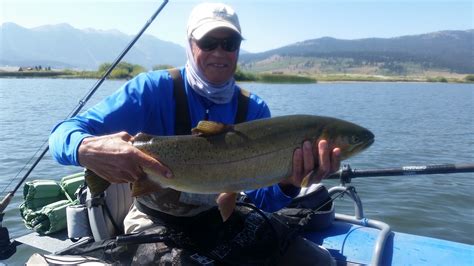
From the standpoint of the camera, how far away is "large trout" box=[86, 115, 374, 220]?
286 cm

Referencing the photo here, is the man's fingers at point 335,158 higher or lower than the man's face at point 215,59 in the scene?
lower

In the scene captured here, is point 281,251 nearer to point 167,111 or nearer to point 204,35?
point 167,111

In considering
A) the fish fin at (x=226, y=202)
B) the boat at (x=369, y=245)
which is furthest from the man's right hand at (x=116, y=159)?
the boat at (x=369, y=245)

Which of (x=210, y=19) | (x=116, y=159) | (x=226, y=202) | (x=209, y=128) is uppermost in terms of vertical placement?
(x=210, y=19)

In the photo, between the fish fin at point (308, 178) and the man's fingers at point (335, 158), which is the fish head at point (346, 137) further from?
the fish fin at point (308, 178)

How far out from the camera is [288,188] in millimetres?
3646

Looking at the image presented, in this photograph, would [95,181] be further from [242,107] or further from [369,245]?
[369,245]

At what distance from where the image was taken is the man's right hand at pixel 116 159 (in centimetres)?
262

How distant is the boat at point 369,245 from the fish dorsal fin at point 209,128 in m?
1.73

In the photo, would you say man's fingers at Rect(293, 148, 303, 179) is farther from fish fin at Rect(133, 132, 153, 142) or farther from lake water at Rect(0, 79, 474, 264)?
lake water at Rect(0, 79, 474, 264)

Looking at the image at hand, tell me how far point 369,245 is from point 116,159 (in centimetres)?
276

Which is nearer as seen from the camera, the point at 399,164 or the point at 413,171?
the point at 413,171

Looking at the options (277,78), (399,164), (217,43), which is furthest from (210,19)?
(277,78)

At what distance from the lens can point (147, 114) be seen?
3.56 metres
